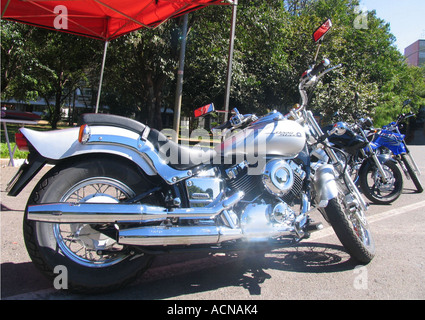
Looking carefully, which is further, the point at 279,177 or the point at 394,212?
the point at 394,212

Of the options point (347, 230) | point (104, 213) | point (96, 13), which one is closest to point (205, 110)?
point (104, 213)

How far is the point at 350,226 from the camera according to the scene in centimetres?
306

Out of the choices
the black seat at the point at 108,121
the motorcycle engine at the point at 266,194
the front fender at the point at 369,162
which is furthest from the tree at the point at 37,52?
the motorcycle engine at the point at 266,194

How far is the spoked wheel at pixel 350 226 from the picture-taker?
10.0ft

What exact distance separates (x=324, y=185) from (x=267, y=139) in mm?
716

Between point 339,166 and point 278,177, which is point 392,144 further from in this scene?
point 278,177

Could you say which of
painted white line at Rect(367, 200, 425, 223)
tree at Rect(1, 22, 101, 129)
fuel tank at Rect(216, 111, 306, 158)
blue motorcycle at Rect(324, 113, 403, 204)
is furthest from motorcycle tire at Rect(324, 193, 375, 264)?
tree at Rect(1, 22, 101, 129)

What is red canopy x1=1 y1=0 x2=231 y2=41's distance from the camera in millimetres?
5676

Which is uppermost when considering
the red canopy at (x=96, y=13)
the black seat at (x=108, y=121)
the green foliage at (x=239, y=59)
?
the green foliage at (x=239, y=59)

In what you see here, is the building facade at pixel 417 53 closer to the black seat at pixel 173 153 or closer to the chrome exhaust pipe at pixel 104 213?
the black seat at pixel 173 153

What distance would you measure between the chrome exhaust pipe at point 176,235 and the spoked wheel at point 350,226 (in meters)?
1.03

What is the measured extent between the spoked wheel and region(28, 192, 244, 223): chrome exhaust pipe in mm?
1224

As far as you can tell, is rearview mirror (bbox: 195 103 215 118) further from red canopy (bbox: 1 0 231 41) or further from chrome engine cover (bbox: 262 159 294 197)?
red canopy (bbox: 1 0 231 41)
